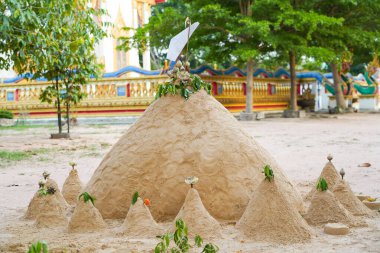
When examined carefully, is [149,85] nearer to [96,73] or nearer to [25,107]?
[25,107]

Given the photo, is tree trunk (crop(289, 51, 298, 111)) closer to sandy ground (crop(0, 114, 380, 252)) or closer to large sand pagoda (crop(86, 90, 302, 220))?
sandy ground (crop(0, 114, 380, 252))

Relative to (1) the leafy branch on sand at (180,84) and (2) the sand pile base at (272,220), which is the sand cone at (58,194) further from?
(2) the sand pile base at (272,220)

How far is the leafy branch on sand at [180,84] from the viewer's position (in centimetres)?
477

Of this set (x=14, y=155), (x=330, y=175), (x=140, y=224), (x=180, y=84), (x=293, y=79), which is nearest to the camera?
(x=140, y=224)

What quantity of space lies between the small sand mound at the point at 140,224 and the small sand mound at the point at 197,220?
9.0 inches

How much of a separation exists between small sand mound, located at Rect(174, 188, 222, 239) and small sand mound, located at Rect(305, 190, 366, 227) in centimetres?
82

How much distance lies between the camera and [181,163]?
444cm

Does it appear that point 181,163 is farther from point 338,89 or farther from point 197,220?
point 338,89

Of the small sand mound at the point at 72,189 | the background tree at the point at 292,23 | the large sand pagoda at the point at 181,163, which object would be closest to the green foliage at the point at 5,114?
the background tree at the point at 292,23

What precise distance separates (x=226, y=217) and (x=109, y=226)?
94 centimetres

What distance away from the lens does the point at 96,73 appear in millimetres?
13320

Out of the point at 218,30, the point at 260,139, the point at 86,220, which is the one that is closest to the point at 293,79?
the point at 218,30

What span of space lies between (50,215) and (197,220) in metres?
1.36

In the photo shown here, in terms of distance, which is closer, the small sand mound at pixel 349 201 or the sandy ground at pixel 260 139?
the sandy ground at pixel 260 139
